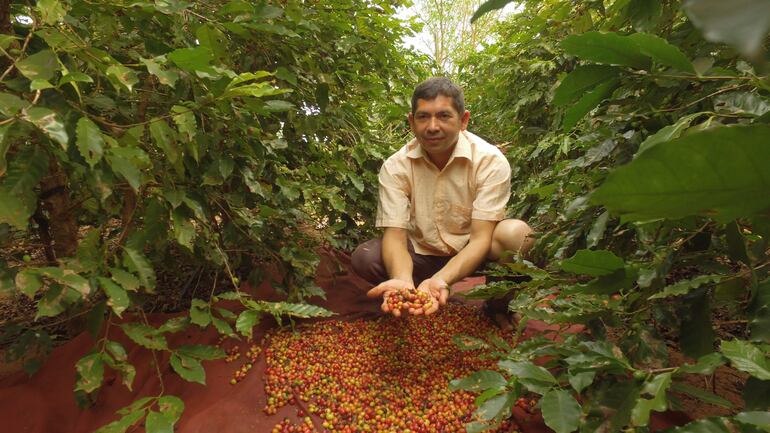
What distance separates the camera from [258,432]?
1.54 meters

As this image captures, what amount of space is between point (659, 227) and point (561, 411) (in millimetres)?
450

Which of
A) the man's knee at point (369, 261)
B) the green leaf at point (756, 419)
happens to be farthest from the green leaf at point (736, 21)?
the man's knee at point (369, 261)

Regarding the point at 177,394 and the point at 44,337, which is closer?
the point at 44,337

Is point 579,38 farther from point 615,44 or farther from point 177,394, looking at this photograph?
point 177,394

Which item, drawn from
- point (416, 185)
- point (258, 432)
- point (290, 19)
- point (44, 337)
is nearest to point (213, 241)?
point (44, 337)

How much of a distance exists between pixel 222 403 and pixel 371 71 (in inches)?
78.1

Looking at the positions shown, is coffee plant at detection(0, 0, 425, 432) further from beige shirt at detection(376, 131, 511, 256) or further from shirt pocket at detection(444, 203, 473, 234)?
shirt pocket at detection(444, 203, 473, 234)

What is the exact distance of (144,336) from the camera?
4.30 feet

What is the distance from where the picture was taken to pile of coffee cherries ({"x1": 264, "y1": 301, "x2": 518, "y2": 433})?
5.14 feet

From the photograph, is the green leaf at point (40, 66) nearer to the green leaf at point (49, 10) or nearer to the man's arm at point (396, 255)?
the green leaf at point (49, 10)

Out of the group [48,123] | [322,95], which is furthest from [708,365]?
[322,95]

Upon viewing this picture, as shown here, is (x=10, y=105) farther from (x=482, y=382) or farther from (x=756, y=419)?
(x=756, y=419)

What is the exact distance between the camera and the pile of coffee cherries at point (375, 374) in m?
1.57

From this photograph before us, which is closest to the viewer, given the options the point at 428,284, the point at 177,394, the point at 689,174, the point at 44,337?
the point at 689,174
